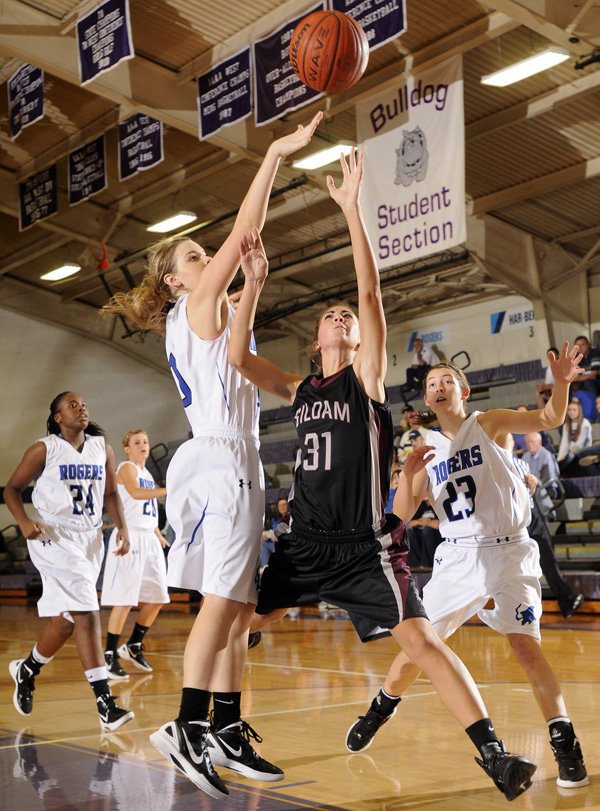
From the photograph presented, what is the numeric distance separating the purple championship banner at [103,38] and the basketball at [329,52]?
5456 millimetres

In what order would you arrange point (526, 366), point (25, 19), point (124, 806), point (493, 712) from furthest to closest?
point (526, 366) → point (25, 19) → point (493, 712) → point (124, 806)

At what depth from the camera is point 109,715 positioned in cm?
477

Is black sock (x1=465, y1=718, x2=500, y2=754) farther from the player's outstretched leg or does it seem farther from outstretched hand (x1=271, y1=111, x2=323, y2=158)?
outstretched hand (x1=271, y1=111, x2=323, y2=158)

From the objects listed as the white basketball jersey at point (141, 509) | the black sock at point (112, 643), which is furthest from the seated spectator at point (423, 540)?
the black sock at point (112, 643)

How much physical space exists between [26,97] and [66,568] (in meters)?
9.08

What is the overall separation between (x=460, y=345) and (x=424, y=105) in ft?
32.1

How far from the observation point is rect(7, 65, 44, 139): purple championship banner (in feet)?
40.1

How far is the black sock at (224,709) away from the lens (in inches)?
130

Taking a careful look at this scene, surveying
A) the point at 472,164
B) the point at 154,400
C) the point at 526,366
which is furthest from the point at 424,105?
the point at 154,400

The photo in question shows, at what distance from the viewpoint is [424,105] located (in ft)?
34.9

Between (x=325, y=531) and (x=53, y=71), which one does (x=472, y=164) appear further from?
(x=325, y=531)

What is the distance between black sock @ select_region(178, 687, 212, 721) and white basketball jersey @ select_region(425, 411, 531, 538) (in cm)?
139

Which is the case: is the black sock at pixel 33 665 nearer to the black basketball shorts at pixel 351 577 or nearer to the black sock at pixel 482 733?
the black basketball shorts at pixel 351 577

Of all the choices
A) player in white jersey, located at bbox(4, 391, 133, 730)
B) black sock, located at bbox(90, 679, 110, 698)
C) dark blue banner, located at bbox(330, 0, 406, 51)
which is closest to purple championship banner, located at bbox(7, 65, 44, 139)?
dark blue banner, located at bbox(330, 0, 406, 51)
